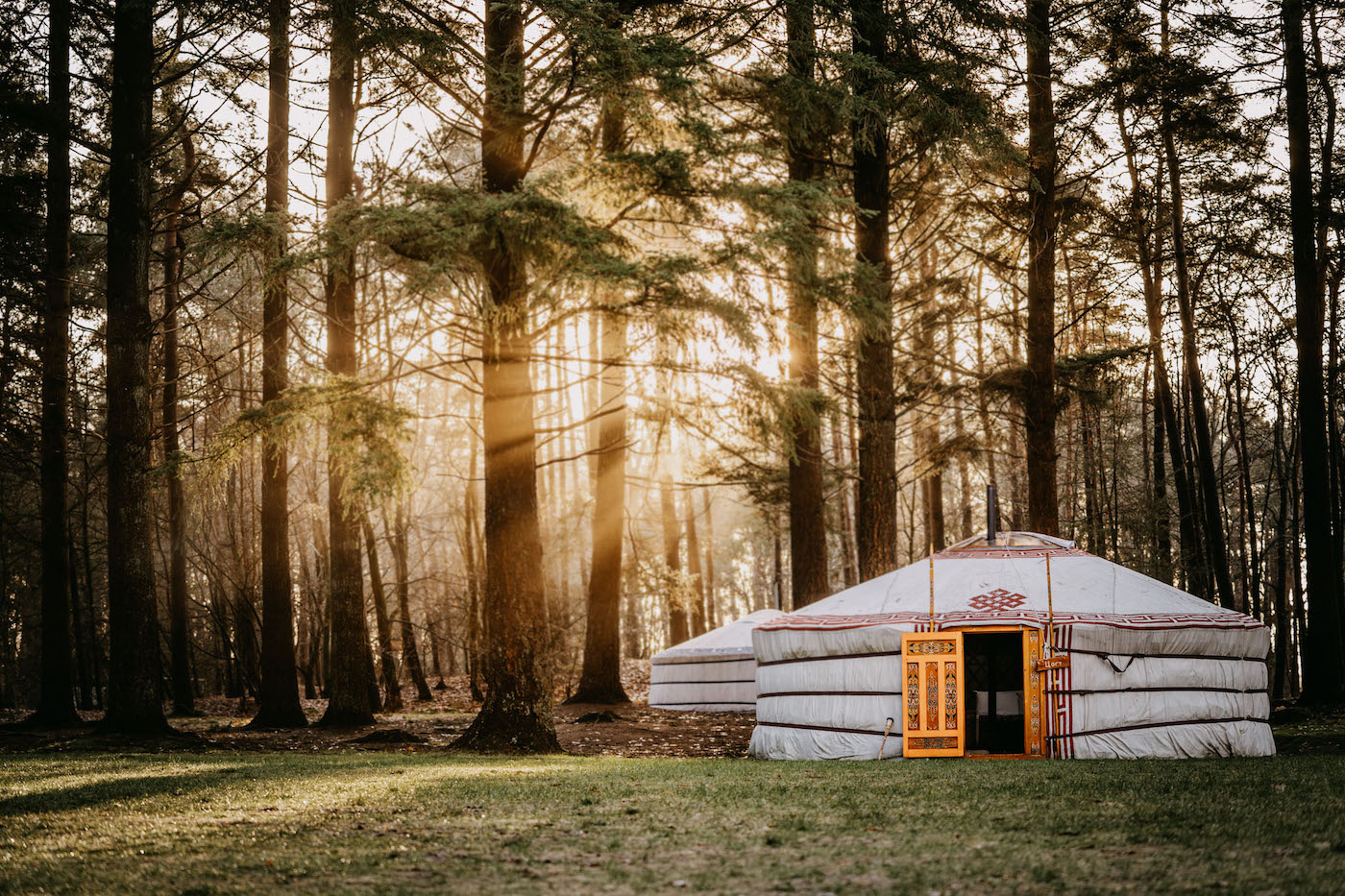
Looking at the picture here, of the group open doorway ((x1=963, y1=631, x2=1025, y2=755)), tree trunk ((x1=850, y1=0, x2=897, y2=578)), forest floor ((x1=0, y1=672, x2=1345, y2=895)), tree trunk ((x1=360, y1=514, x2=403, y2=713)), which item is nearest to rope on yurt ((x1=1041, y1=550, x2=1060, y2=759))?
forest floor ((x1=0, y1=672, x2=1345, y2=895))

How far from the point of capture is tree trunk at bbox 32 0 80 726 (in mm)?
10273

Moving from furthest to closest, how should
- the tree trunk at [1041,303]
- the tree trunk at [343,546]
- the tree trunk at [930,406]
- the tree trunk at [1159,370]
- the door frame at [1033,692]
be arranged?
the tree trunk at [1159,370]
the tree trunk at [930,406]
the tree trunk at [1041,303]
the tree trunk at [343,546]
the door frame at [1033,692]

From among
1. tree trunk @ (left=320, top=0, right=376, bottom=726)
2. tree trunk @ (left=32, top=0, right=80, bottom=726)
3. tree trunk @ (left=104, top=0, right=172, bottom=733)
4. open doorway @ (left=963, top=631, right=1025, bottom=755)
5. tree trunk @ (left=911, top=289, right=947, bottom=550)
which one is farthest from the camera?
tree trunk @ (left=911, top=289, right=947, bottom=550)

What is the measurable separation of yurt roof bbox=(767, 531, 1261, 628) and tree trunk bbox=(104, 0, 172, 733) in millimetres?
5259

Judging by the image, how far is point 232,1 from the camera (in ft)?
30.9

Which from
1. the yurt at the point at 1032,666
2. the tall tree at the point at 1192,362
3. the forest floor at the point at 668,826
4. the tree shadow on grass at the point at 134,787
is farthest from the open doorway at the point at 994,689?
the tree shadow on grass at the point at 134,787

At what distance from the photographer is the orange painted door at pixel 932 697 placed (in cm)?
797

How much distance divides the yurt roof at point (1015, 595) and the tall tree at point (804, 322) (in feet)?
4.34

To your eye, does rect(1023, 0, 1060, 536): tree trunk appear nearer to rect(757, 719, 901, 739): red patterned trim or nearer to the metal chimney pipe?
the metal chimney pipe

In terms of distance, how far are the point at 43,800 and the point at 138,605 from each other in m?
4.23

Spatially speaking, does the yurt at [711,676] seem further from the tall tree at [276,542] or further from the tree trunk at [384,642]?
the tall tree at [276,542]

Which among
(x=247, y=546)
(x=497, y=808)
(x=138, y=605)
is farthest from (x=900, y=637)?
(x=247, y=546)

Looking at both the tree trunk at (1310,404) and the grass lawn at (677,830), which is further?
the tree trunk at (1310,404)

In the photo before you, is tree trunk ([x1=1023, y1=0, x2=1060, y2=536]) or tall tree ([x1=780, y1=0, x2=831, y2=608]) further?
tree trunk ([x1=1023, y1=0, x2=1060, y2=536])
